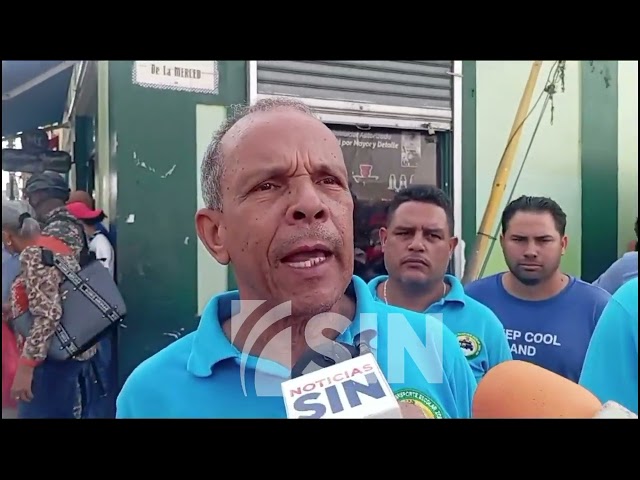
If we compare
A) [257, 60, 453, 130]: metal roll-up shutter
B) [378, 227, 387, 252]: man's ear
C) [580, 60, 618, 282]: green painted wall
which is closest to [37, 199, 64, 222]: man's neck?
[257, 60, 453, 130]: metal roll-up shutter

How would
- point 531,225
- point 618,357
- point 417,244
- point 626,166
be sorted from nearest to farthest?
point 618,357 < point 417,244 < point 531,225 < point 626,166

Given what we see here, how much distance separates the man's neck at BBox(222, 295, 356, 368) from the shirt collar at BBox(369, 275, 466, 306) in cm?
72

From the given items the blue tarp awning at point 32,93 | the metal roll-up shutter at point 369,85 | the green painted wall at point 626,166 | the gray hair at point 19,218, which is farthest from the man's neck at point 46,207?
the green painted wall at point 626,166

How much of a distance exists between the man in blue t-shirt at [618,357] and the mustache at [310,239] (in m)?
0.73

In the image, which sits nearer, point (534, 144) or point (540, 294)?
point (540, 294)

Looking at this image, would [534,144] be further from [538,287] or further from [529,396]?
[529,396]

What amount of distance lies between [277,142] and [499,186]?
134 cm

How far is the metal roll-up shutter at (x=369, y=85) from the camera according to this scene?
2.22m

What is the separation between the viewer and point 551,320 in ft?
7.23

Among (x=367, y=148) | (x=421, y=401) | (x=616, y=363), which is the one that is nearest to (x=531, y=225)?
(x=367, y=148)

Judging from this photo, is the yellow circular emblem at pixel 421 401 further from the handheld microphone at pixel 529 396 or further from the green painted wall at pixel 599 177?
the green painted wall at pixel 599 177

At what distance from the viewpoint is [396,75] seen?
2.32 meters
